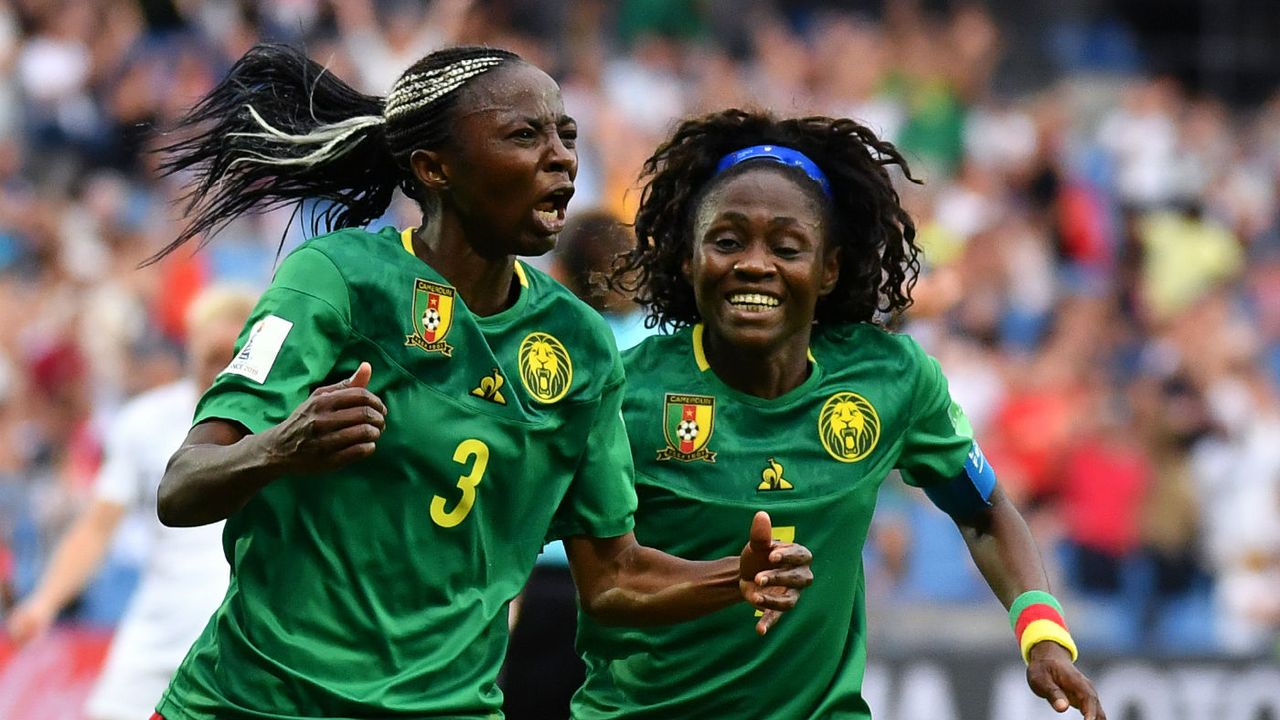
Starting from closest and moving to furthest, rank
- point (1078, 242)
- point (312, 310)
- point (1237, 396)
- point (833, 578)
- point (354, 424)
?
point (354, 424) → point (312, 310) → point (833, 578) → point (1237, 396) → point (1078, 242)

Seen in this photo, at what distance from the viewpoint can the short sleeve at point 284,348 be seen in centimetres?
395

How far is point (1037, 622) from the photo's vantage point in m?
4.97

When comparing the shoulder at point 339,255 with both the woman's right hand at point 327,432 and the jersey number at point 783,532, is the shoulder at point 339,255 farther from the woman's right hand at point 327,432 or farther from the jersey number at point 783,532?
the jersey number at point 783,532

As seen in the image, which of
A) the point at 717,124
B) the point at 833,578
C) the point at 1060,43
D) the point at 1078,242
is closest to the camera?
the point at 833,578

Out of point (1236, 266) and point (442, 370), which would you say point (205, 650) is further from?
point (1236, 266)

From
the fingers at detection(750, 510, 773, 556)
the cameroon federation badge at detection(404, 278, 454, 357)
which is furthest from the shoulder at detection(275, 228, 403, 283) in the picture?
the fingers at detection(750, 510, 773, 556)

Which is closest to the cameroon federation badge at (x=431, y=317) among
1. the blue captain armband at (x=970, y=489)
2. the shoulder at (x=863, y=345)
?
the shoulder at (x=863, y=345)

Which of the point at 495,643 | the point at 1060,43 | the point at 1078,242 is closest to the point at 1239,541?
the point at 1078,242

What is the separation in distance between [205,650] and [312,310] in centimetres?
77

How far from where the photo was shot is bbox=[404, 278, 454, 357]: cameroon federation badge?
13.7 ft

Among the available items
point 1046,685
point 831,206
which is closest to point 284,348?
point 831,206

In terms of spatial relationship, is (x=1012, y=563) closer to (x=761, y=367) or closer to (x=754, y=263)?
(x=761, y=367)

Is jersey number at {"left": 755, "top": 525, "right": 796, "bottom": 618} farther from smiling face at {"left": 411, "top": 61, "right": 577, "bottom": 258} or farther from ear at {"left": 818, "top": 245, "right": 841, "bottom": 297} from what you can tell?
smiling face at {"left": 411, "top": 61, "right": 577, "bottom": 258}

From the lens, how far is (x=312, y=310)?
4.01 metres
